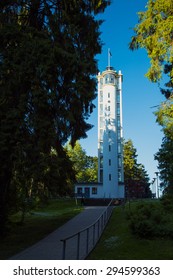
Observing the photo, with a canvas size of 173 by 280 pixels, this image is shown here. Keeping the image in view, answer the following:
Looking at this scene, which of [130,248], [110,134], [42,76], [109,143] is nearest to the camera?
[130,248]

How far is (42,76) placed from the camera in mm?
11930

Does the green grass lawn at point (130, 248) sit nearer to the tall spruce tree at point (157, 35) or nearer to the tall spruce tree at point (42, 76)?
the tall spruce tree at point (42, 76)

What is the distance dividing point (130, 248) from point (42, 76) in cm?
672

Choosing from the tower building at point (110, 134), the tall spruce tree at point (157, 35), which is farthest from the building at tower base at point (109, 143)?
the tall spruce tree at point (157, 35)

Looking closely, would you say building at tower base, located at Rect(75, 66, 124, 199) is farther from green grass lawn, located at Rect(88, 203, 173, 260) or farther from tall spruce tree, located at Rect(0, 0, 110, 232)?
green grass lawn, located at Rect(88, 203, 173, 260)

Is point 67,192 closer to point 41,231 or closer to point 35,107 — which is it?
point 41,231

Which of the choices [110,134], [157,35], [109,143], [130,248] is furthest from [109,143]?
[130,248]

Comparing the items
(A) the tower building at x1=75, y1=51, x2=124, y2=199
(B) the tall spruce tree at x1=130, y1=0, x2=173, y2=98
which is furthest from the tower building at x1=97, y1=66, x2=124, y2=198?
(B) the tall spruce tree at x1=130, y1=0, x2=173, y2=98

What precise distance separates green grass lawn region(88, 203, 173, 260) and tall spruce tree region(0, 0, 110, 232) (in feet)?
11.3

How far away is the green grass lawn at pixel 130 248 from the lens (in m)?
9.51

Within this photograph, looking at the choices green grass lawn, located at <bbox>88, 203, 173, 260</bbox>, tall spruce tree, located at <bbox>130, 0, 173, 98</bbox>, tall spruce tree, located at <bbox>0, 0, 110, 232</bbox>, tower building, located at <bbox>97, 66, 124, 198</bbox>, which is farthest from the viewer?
tower building, located at <bbox>97, 66, 124, 198</bbox>

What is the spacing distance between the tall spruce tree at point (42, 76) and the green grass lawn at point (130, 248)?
3435 mm

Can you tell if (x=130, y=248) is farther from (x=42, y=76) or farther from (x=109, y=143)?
(x=109, y=143)

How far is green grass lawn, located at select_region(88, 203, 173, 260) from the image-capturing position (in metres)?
9.51
